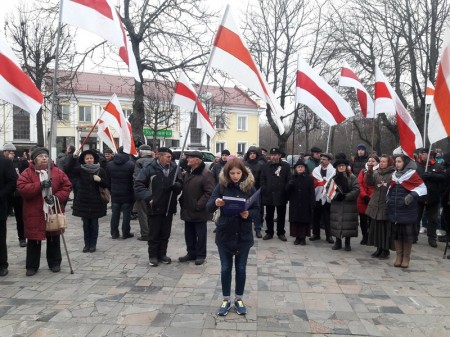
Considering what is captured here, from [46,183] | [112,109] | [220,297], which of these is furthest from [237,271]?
[112,109]

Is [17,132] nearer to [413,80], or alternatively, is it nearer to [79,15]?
[413,80]

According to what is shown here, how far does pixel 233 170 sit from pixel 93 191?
147 inches

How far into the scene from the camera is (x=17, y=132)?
4059 centimetres

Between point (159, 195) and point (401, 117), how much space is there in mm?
5039

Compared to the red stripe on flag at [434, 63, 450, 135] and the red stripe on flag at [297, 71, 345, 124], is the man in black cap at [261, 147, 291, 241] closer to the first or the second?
the red stripe on flag at [297, 71, 345, 124]

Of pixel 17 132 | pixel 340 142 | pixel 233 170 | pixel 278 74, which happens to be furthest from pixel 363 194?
pixel 340 142

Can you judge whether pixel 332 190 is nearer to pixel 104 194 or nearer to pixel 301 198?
pixel 301 198

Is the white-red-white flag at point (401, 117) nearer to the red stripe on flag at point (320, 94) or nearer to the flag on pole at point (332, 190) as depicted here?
the red stripe on flag at point (320, 94)

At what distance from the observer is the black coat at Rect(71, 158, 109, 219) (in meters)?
7.00

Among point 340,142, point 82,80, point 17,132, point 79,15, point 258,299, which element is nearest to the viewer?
point 258,299

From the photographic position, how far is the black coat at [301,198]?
7.89 metres

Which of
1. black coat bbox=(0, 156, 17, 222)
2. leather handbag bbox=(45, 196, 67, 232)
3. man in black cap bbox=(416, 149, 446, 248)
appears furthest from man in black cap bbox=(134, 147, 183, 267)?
man in black cap bbox=(416, 149, 446, 248)

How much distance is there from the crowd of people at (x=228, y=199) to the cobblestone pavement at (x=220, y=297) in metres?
0.34

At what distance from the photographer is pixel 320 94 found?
838 cm
